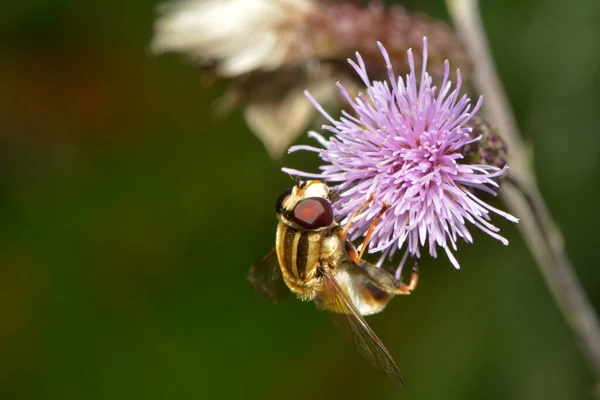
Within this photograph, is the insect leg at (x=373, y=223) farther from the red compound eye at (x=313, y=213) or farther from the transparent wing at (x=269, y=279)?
the transparent wing at (x=269, y=279)

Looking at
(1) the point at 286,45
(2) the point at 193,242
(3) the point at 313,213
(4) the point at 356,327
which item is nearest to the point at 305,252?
(3) the point at 313,213

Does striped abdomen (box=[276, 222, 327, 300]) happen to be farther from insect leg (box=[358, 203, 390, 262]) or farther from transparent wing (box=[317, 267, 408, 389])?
insect leg (box=[358, 203, 390, 262])

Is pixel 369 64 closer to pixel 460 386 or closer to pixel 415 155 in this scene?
pixel 415 155

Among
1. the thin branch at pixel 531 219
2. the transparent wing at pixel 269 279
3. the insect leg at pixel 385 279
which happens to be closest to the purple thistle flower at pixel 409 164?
the insect leg at pixel 385 279

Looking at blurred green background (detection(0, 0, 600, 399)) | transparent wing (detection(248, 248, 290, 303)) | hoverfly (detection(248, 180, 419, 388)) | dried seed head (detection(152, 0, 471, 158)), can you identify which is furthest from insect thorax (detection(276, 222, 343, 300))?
blurred green background (detection(0, 0, 600, 399))

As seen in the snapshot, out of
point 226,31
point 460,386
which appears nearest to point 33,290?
point 226,31

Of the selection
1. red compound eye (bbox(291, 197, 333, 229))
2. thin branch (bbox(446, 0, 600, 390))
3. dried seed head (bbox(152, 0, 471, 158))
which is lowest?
thin branch (bbox(446, 0, 600, 390))

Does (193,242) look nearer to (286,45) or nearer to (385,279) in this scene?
(286,45)
